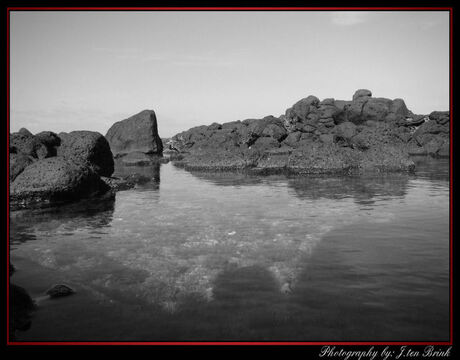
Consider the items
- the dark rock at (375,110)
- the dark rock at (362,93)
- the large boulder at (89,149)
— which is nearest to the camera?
the large boulder at (89,149)

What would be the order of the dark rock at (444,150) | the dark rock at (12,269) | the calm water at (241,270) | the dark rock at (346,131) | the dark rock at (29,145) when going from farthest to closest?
the dark rock at (346,131), the dark rock at (444,150), the dark rock at (29,145), the dark rock at (12,269), the calm water at (241,270)

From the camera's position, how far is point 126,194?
19.5m

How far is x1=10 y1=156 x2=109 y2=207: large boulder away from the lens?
1576cm

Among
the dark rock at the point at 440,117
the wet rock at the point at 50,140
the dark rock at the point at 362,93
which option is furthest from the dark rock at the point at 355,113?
the wet rock at the point at 50,140

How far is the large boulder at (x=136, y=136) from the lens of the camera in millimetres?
47531

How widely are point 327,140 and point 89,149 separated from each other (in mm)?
32983

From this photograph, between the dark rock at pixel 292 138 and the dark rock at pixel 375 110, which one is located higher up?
the dark rock at pixel 375 110

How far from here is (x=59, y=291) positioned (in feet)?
22.3

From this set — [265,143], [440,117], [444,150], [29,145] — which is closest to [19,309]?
[29,145]

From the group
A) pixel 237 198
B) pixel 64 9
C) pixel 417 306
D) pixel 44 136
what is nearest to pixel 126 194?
pixel 237 198

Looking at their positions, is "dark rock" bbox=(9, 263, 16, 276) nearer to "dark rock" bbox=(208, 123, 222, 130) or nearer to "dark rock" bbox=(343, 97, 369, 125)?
"dark rock" bbox=(343, 97, 369, 125)

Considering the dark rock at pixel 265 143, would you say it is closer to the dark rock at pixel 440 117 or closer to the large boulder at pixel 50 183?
the dark rock at pixel 440 117

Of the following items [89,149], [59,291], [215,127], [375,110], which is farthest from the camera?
[215,127]

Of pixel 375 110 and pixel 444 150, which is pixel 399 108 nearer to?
pixel 375 110
